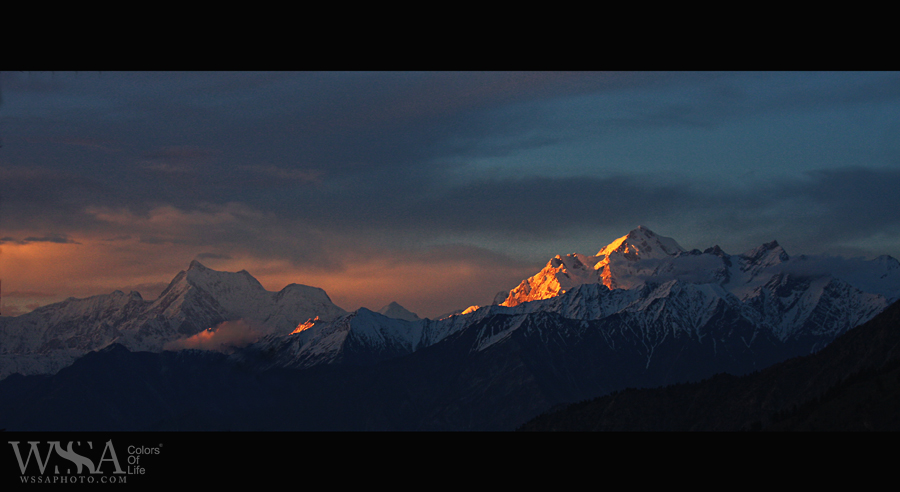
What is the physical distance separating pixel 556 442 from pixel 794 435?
497 centimetres

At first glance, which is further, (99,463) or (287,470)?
(99,463)

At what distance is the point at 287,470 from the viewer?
1900 cm

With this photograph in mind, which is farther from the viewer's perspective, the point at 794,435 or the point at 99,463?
the point at 99,463

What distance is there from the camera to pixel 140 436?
20.3 m

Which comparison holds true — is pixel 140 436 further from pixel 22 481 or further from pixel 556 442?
pixel 556 442
